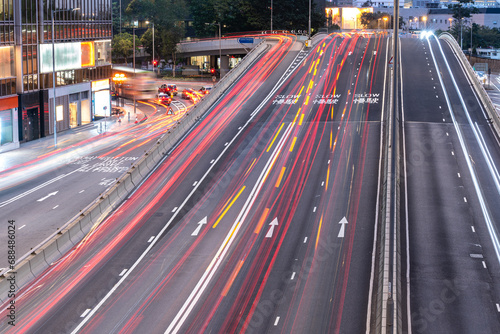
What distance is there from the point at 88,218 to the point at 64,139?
33.2 m

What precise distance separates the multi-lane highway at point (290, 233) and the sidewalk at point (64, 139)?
503 centimetres

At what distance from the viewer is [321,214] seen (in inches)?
1457

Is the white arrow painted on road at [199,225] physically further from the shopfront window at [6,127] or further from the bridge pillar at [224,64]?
the bridge pillar at [224,64]

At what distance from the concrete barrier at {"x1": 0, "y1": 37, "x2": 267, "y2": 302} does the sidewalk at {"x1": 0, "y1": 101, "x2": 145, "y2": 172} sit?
13.8 meters

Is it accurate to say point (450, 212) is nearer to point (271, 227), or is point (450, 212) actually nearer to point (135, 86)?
point (271, 227)

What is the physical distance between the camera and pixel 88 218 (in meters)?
36.7

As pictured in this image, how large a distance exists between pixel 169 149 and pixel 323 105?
17316mm

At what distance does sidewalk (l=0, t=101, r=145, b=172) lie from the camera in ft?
190

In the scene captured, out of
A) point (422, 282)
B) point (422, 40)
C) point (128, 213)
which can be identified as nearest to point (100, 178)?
point (128, 213)

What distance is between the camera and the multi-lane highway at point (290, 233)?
26.6 metres

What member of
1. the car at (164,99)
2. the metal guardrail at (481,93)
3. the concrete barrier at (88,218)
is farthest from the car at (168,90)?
the concrete barrier at (88,218)

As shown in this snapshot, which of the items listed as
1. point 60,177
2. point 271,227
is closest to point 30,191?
point 60,177

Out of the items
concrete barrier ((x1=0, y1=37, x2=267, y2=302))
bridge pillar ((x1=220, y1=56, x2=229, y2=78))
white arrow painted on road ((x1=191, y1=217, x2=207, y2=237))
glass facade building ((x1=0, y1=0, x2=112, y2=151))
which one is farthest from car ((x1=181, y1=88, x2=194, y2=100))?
white arrow painted on road ((x1=191, y1=217, x2=207, y2=237))

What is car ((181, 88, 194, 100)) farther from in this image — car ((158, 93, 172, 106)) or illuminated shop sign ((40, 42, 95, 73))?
illuminated shop sign ((40, 42, 95, 73))
